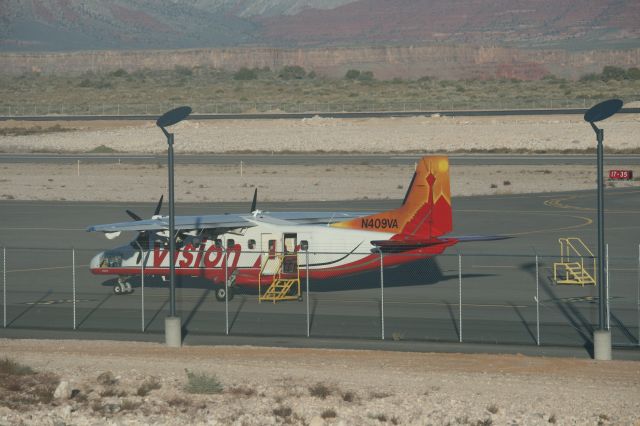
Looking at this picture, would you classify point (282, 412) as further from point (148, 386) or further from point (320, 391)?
point (148, 386)

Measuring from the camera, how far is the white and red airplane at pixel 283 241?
125 ft

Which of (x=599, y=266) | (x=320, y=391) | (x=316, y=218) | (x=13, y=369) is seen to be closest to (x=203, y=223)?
(x=316, y=218)

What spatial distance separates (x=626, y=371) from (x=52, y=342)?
1604cm

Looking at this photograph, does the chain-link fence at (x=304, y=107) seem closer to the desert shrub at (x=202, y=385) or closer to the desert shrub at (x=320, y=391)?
the desert shrub at (x=320, y=391)

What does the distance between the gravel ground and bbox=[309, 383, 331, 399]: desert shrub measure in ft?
0.22

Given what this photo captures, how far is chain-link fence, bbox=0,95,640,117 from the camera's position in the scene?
443ft

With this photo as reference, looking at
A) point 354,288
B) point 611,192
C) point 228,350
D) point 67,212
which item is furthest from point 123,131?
point 228,350

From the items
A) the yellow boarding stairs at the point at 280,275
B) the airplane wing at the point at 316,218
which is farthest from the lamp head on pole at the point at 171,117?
the airplane wing at the point at 316,218

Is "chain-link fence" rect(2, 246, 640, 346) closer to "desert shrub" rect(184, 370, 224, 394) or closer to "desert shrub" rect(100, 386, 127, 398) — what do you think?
"desert shrub" rect(184, 370, 224, 394)

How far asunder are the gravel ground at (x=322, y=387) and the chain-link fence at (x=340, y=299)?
105 inches

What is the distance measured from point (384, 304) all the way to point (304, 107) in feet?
340

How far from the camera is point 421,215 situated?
38.9m

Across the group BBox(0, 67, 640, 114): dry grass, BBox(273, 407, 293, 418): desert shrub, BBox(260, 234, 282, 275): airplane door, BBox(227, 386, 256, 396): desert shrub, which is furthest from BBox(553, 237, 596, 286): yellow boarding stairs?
BBox(0, 67, 640, 114): dry grass

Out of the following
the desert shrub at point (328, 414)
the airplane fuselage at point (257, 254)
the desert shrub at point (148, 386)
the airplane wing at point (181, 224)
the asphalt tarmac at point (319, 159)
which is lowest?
the desert shrub at point (328, 414)
